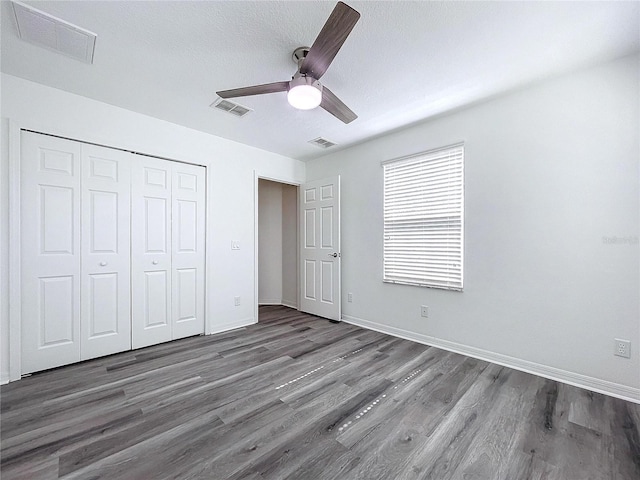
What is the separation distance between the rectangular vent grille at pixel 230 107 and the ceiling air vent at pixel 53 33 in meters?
0.98

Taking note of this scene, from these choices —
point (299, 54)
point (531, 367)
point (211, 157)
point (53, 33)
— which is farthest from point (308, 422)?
point (211, 157)

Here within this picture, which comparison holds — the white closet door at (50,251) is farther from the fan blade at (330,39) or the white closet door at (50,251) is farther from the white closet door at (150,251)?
the fan blade at (330,39)

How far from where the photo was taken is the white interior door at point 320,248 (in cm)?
408

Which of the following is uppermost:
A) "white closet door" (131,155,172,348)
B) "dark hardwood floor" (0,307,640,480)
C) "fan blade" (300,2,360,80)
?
"fan blade" (300,2,360,80)

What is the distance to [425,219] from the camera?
3.25 meters

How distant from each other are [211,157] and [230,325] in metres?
2.25

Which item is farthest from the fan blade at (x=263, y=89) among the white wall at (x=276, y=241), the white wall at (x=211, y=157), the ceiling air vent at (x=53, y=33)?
the white wall at (x=276, y=241)

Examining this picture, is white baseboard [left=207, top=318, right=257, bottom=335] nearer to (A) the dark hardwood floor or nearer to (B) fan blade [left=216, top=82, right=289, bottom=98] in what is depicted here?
(A) the dark hardwood floor

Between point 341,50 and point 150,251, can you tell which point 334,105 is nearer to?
point 341,50

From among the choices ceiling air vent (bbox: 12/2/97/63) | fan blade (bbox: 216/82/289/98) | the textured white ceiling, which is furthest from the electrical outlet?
ceiling air vent (bbox: 12/2/97/63)

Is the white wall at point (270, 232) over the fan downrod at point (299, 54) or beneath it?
beneath

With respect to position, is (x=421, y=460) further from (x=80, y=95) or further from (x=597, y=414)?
(x=80, y=95)

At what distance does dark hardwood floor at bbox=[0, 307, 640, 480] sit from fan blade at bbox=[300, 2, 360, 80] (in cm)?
229

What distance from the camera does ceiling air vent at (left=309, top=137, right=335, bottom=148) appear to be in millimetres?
3691
